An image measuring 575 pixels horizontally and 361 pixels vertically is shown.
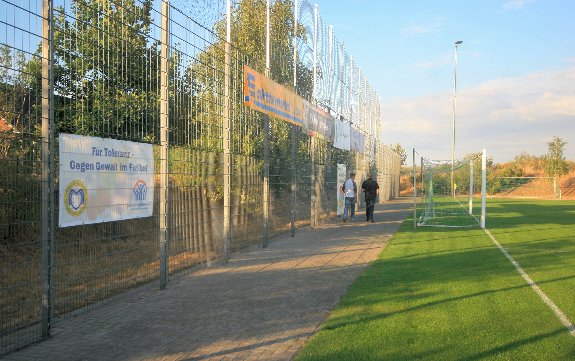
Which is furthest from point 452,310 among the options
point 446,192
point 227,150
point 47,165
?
point 446,192

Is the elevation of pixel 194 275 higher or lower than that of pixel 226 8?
lower

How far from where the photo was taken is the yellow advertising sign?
12.3 m

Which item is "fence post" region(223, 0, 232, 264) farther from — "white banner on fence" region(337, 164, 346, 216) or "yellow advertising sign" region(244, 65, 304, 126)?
"white banner on fence" region(337, 164, 346, 216)

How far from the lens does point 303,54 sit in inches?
716

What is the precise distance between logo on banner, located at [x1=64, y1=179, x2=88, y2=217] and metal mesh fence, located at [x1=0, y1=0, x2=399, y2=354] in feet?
0.47

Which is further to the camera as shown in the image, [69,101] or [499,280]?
[499,280]

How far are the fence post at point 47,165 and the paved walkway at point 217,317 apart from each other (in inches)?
18.6

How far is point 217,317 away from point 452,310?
3041 mm

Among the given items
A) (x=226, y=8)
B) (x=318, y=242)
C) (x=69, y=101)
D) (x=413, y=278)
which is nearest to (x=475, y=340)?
(x=413, y=278)

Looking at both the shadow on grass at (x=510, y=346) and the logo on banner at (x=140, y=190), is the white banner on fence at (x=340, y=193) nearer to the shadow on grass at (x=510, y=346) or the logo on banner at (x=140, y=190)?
the logo on banner at (x=140, y=190)

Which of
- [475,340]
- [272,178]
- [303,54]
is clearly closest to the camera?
[475,340]

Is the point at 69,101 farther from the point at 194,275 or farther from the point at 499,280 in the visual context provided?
the point at 499,280

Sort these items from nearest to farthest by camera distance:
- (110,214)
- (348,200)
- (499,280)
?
1. (110,214)
2. (499,280)
3. (348,200)

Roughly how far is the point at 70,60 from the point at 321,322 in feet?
14.3
